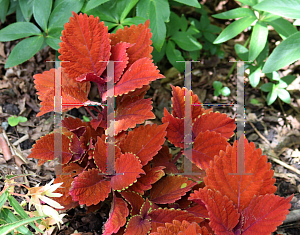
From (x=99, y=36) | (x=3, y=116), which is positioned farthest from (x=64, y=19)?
(x=3, y=116)

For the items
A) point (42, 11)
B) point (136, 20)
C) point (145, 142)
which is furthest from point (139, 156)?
point (42, 11)

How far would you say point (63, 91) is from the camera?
3.24 feet

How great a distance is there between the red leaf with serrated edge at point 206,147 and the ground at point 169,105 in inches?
18.5

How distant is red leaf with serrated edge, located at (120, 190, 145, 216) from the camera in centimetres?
91

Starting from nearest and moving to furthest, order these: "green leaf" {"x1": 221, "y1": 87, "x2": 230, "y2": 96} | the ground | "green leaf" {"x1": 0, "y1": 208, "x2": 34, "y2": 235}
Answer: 1. "green leaf" {"x1": 0, "y1": 208, "x2": 34, "y2": 235}
2. the ground
3. "green leaf" {"x1": 221, "y1": 87, "x2": 230, "y2": 96}

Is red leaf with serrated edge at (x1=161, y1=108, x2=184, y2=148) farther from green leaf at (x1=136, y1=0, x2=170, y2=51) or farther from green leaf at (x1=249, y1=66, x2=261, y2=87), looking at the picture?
green leaf at (x1=249, y1=66, x2=261, y2=87)

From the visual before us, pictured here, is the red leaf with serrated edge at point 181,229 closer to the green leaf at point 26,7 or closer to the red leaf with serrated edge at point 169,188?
the red leaf with serrated edge at point 169,188

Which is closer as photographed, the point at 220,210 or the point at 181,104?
the point at 220,210

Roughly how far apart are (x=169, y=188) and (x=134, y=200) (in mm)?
124

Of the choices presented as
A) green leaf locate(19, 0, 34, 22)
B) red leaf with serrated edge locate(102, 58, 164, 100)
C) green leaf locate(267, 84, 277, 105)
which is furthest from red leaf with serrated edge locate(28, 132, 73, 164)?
green leaf locate(267, 84, 277, 105)

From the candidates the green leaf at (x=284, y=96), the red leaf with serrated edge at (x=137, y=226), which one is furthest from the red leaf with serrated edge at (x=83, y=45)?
the green leaf at (x=284, y=96)

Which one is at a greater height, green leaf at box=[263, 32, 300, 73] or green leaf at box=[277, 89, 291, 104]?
green leaf at box=[263, 32, 300, 73]

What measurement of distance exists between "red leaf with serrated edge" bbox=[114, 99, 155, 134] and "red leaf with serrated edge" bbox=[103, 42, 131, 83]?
0.10 metres

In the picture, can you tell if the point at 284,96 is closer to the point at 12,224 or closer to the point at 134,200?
the point at 134,200
